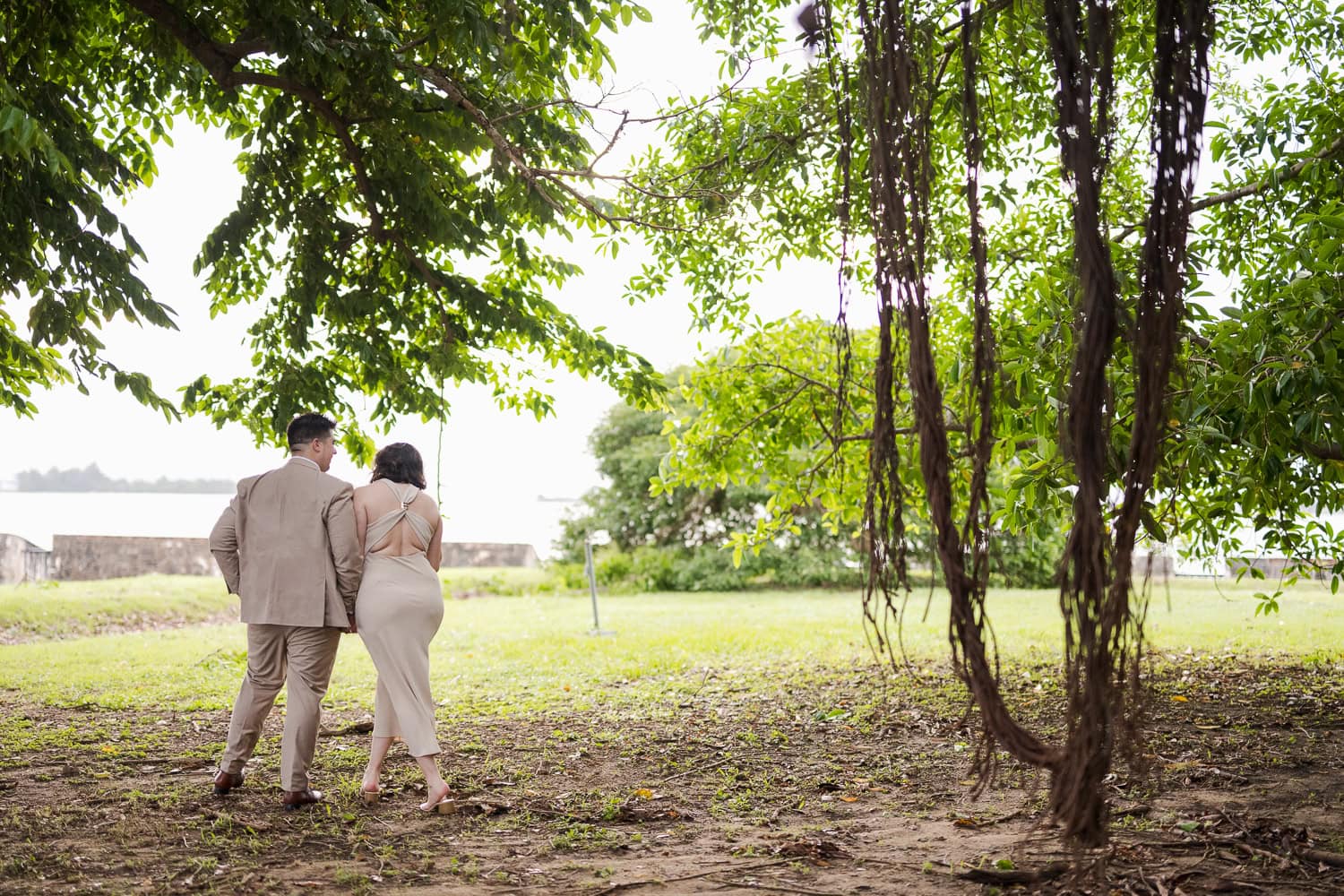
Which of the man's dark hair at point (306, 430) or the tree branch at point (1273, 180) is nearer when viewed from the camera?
the man's dark hair at point (306, 430)

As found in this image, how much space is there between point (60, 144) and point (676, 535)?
71.9 ft

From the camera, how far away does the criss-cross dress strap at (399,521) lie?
5.55 meters

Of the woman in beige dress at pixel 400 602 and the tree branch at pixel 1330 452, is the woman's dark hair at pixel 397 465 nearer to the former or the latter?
the woman in beige dress at pixel 400 602

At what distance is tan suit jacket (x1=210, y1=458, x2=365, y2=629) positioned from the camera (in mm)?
5523

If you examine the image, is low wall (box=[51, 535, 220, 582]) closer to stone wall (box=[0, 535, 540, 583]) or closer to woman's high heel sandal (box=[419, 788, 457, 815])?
stone wall (box=[0, 535, 540, 583])

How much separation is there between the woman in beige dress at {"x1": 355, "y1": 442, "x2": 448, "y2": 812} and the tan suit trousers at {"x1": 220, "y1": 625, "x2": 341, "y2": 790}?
0.27 metres

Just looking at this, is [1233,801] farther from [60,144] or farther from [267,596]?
[60,144]

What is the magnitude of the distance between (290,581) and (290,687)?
0.60m

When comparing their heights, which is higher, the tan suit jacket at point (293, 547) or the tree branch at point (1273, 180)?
the tree branch at point (1273, 180)

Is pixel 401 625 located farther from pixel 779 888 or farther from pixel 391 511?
pixel 779 888

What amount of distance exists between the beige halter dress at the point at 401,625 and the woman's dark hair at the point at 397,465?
16 cm

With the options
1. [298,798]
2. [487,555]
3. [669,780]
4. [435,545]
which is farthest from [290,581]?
[487,555]

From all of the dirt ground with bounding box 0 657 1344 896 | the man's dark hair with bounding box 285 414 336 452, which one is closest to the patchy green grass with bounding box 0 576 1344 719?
the dirt ground with bounding box 0 657 1344 896

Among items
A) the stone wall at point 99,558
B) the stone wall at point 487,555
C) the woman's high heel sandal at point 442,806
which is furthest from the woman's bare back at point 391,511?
the stone wall at point 487,555
